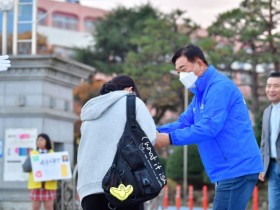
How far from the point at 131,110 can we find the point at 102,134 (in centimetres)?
25

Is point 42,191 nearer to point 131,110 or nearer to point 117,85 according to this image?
point 117,85

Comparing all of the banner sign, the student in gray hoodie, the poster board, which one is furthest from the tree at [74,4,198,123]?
the student in gray hoodie

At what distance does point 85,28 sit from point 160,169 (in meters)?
80.0

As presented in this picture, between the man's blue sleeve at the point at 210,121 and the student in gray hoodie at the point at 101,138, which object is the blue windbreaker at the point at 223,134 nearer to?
the man's blue sleeve at the point at 210,121

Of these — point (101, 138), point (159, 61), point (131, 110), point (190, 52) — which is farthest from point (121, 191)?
point (159, 61)

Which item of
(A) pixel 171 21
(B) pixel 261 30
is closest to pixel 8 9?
(B) pixel 261 30

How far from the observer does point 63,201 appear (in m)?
13.9

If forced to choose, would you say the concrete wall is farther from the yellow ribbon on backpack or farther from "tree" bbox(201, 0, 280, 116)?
"tree" bbox(201, 0, 280, 116)

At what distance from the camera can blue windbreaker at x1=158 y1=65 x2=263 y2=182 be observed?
5.54m

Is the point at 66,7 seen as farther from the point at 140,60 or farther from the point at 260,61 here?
the point at 260,61

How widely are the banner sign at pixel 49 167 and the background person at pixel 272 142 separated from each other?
4815mm

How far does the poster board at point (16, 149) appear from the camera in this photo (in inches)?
575

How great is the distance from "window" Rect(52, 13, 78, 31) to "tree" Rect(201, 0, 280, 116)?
49097mm

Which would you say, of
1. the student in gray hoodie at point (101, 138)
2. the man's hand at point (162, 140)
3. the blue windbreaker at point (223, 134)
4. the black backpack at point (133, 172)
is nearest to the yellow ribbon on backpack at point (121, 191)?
the black backpack at point (133, 172)
